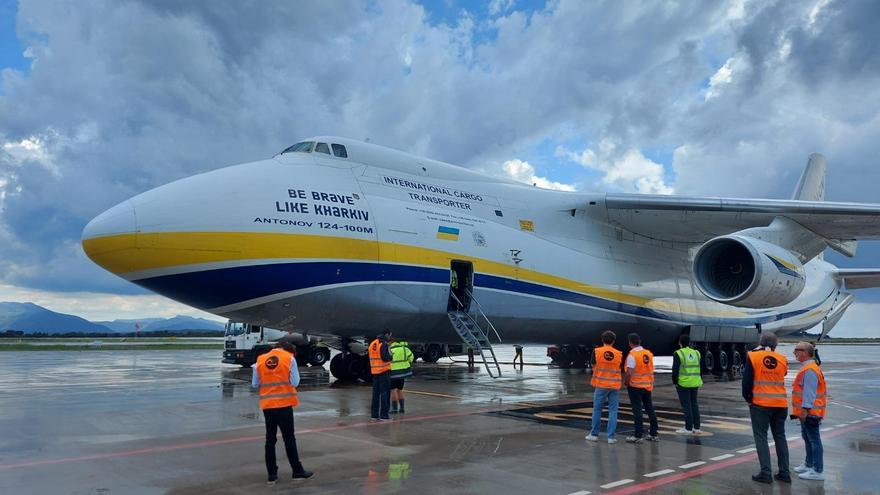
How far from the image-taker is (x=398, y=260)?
11539 millimetres

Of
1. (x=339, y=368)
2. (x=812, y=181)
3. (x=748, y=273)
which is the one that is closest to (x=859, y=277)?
(x=812, y=181)

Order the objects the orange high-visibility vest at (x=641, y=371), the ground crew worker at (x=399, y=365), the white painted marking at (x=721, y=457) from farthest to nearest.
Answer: the ground crew worker at (x=399, y=365)
the orange high-visibility vest at (x=641, y=371)
the white painted marking at (x=721, y=457)

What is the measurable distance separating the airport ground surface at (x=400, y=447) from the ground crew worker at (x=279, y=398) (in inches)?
7.5

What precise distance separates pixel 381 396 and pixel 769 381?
4.76m

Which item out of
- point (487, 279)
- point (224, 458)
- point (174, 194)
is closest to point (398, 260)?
point (487, 279)

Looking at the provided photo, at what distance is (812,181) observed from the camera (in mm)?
21094

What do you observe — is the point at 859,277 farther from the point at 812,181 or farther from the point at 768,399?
the point at 768,399

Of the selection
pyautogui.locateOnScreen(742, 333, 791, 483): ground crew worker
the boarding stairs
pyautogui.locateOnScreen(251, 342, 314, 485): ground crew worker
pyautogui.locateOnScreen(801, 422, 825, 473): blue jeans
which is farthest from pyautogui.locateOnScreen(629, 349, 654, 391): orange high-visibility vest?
the boarding stairs

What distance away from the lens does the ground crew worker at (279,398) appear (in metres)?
5.41

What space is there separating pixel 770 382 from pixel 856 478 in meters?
1.15

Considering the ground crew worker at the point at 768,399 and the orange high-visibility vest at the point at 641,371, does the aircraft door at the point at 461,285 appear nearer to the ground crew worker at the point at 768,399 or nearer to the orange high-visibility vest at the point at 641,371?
the orange high-visibility vest at the point at 641,371

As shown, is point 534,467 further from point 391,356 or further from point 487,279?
point 487,279

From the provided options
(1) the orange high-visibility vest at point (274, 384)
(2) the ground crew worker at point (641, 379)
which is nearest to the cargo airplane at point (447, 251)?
(1) the orange high-visibility vest at point (274, 384)

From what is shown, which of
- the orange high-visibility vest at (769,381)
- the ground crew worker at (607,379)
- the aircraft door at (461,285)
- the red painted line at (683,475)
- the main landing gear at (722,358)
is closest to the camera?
the red painted line at (683,475)
